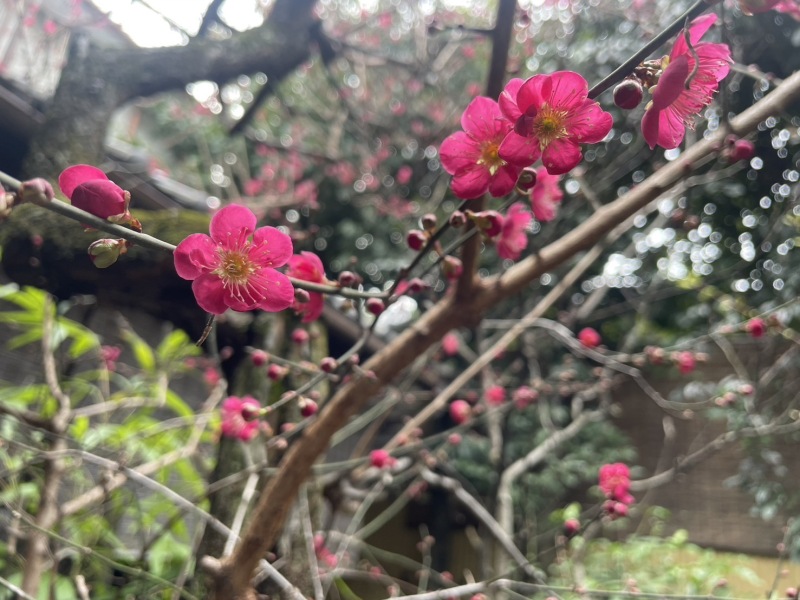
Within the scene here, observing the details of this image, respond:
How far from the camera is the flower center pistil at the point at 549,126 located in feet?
1.59

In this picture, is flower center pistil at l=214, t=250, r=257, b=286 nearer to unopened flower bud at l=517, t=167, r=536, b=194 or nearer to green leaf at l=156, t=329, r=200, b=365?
unopened flower bud at l=517, t=167, r=536, b=194

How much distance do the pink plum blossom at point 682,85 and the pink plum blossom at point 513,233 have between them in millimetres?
330

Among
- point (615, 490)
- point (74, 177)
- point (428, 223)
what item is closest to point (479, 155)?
point (428, 223)

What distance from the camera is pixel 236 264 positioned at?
0.53 meters

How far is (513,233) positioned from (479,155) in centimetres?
38

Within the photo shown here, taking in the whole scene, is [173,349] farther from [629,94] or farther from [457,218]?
[629,94]

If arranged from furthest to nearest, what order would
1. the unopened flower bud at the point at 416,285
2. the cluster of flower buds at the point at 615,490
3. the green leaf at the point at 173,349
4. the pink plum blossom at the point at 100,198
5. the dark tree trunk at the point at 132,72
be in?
the green leaf at the point at 173,349 → the dark tree trunk at the point at 132,72 → the cluster of flower buds at the point at 615,490 → the unopened flower bud at the point at 416,285 → the pink plum blossom at the point at 100,198

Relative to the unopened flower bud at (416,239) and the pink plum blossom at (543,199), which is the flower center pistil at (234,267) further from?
the pink plum blossom at (543,199)

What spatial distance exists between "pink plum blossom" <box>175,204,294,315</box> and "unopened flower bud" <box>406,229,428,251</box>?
0.20 metres

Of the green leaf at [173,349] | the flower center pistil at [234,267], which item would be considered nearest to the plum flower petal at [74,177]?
the flower center pistil at [234,267]

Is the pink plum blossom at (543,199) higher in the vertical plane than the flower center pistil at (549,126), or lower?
higher

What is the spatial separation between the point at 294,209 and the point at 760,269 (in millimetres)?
2616

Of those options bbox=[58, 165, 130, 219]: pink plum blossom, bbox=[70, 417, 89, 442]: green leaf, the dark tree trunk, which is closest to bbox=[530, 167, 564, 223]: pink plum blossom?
bbox=[58, 165, 130, 219]: pink plum blossom

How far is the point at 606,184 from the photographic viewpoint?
307 centimetres
